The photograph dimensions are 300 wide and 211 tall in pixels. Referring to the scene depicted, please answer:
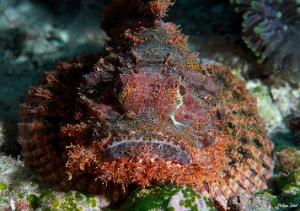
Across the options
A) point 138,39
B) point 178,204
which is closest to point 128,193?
point 178,204

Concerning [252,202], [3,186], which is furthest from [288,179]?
[3,186]

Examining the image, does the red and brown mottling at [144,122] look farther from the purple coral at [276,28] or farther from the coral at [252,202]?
the purple coral at [276,28]

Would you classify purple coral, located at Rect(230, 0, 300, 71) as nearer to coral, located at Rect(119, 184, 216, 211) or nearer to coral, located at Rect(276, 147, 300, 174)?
coral, located at Rect(276, 147, 300, 174)

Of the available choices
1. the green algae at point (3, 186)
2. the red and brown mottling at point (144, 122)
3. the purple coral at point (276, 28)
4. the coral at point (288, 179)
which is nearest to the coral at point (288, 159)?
the coral at point (288, 179)

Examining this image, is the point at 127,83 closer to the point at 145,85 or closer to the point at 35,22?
the point at 145,85

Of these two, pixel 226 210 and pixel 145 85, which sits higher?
pixel 145 85

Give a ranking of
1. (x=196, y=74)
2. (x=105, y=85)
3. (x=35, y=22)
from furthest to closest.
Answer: (x=35, y=22), (x=196, y=74), (x=105, y=85)

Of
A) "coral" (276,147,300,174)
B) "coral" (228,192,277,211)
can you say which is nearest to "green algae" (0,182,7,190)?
"coral" (228,192,277,211)

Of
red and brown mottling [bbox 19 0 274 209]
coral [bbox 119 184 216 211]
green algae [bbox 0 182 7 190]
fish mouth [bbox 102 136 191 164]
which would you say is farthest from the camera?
green algae [bbox 0 182 7 190]
